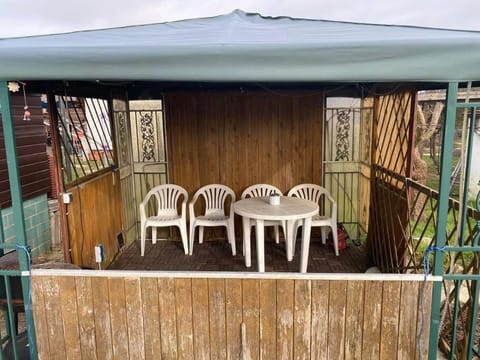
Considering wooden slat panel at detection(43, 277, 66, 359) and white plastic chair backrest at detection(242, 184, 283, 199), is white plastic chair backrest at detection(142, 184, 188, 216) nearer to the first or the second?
white plastic chair backrest at detection(242, 184, 283, 199)

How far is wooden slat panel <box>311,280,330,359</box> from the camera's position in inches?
80.4

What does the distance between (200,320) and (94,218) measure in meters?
2.21

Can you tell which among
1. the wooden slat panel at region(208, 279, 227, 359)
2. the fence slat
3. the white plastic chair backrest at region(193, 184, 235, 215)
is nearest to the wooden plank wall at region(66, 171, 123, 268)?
the white plastic chair backrest at region(193, 184, 235, 215)

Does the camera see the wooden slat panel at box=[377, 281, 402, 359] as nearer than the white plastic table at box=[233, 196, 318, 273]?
Yes

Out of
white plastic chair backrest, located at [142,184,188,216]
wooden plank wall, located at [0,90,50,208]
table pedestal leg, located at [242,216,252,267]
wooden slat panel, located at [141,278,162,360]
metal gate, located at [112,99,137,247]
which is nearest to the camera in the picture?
wooden slat panel, located at [141,278,162,360]

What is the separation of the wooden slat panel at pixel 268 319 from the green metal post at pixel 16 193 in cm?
140

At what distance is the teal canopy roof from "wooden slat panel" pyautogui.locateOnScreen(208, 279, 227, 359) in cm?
118

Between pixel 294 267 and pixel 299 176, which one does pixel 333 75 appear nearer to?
pixel 294 267

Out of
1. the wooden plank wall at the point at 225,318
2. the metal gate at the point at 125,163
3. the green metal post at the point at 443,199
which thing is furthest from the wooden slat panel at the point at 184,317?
the metal gate at the point at 125,163

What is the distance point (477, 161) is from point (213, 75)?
3475 mm

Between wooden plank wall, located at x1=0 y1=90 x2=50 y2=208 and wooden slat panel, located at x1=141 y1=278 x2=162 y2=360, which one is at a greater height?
wooden plank wall, located at x1=0 y1=90 x2=50 y2=208

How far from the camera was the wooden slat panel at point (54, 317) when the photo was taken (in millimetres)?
2129

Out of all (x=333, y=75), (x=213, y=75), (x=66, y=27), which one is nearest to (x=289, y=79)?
(x=333, y=75)

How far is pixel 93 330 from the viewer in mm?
2162
